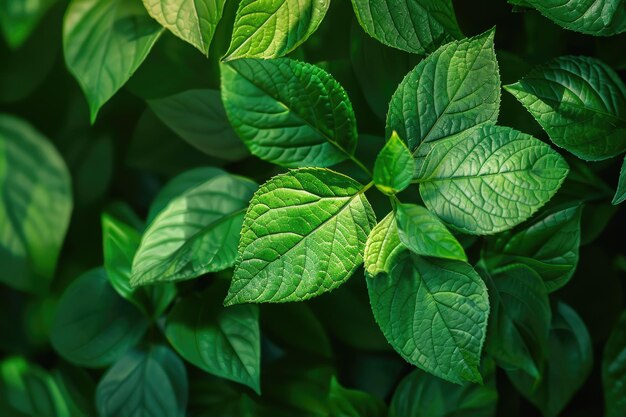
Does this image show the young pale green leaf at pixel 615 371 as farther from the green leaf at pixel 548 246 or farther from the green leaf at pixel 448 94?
the green leaf at pixel 448 94

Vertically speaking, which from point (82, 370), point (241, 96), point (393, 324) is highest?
point (241, 96)

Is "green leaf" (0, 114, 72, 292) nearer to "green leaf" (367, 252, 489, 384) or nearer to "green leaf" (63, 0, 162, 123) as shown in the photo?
"green leaf" (63, 0, 162, 123)

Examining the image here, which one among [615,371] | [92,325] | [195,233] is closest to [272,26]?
[195,233]

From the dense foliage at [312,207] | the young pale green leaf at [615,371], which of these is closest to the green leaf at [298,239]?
the dense foliage at [312,207]

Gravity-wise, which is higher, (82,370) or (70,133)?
(70,133)

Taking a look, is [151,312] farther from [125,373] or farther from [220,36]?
[220,36]

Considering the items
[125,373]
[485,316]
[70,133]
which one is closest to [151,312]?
[125,373]

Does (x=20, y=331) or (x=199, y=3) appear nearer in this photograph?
(x=199, y=3)
